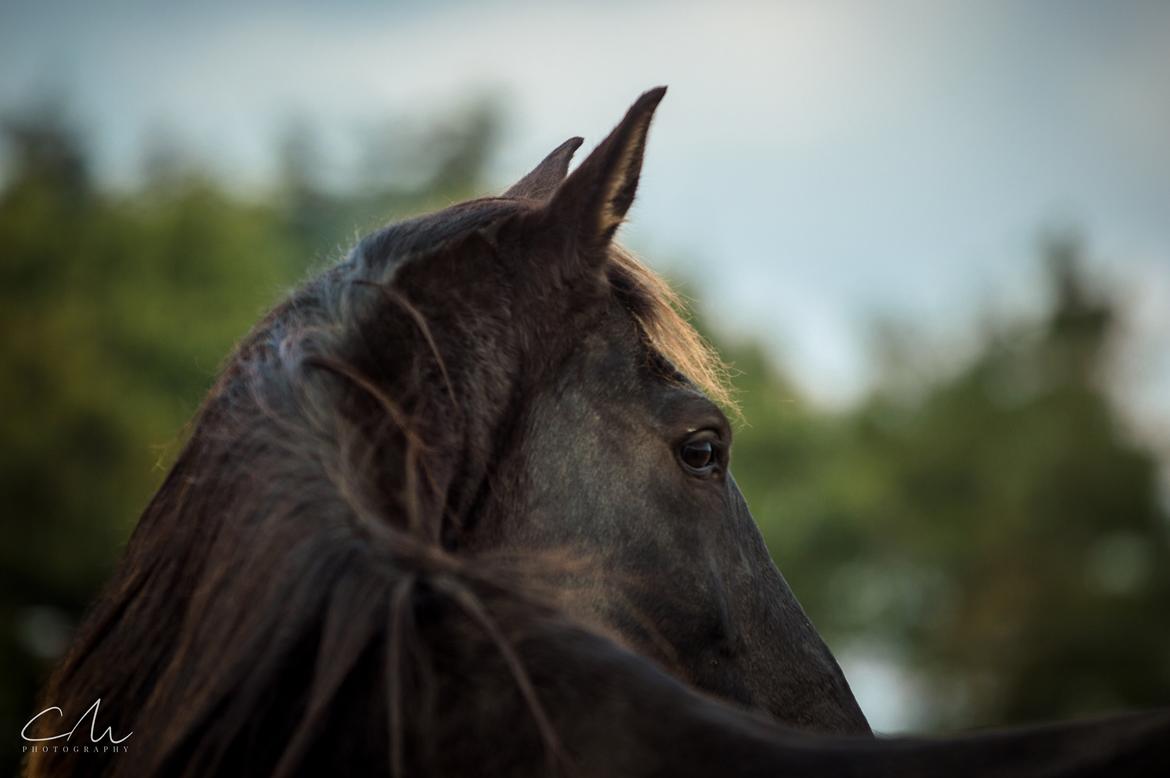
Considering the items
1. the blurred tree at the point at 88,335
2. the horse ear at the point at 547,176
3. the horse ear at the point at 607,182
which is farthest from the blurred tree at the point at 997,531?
the horse ear at the point at 607,182

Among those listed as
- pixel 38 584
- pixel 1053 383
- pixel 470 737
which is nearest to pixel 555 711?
pixel 470 737

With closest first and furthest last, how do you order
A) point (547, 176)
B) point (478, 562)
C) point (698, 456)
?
point (478, 562) < point (698, 456) < point (547, 176)

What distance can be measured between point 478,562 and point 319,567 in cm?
29

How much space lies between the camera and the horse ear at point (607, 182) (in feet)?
8.64

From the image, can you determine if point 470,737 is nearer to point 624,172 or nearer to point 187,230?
point 624,172

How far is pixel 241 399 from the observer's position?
2.36 m

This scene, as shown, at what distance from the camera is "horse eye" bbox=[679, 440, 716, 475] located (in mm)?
2934

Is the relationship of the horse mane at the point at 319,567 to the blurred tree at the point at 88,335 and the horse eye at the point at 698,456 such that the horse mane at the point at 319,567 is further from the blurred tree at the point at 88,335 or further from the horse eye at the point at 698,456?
the blurred tree at the point at 88,335

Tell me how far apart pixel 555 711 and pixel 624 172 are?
4.77ft

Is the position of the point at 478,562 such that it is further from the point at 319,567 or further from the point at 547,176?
the point at 547,176

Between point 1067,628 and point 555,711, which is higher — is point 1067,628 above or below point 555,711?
below

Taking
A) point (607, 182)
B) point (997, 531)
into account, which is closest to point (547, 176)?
point (607, 182)

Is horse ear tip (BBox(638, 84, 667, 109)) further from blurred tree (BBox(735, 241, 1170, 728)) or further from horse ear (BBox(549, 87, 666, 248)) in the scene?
blurred tree (BBox(735, 241, 1170, 728))

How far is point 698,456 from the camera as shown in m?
2.96
